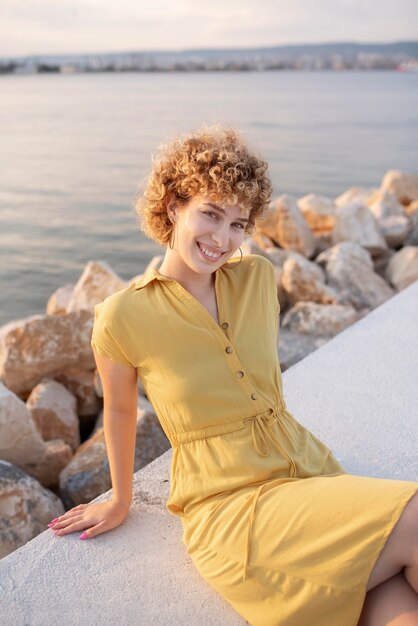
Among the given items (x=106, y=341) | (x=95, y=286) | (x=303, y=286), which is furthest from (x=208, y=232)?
(x=95, y=286)

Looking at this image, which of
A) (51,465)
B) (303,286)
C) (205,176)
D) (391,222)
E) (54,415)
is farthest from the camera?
(391,222)

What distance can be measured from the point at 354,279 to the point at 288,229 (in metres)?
0.87

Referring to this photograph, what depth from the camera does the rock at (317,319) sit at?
4.08 metres

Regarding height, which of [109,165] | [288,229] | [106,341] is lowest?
[109,165]

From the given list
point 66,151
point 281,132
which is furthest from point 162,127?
point 66,151

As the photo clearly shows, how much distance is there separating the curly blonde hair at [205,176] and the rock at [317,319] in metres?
2.11

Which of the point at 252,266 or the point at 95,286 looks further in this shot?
the point at 95,286

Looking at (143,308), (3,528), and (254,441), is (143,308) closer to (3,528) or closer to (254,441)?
(254,441)

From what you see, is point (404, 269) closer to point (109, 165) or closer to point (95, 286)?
point (95, 286)

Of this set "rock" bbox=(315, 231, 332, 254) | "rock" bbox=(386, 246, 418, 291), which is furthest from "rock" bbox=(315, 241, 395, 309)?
"rock" bbox=(315, 231, 332, 254)

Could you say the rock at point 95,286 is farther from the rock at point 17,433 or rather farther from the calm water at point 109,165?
the rock at point 17,433

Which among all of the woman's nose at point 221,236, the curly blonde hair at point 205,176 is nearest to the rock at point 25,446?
the curly blonde hair at point 205,176

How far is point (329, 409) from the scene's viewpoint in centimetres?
271

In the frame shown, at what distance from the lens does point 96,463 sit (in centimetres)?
289
